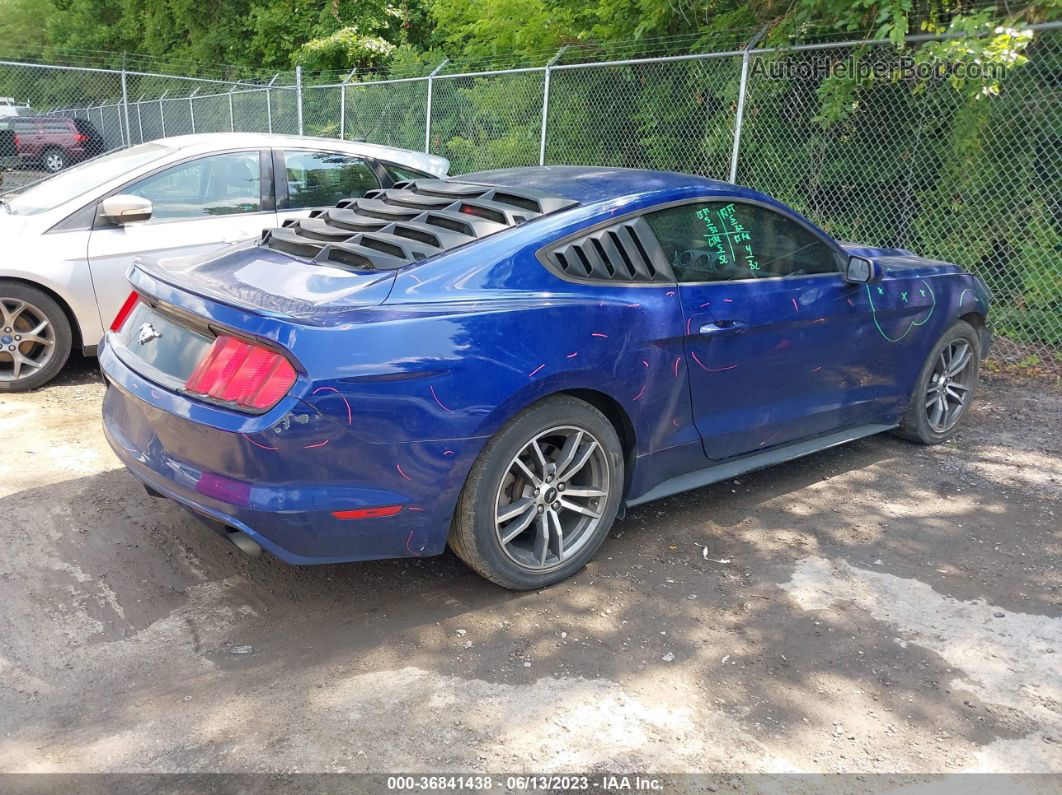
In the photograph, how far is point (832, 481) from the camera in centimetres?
514

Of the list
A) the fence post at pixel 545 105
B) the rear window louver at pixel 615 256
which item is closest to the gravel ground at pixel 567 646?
the rear window louver at pixel 615 256

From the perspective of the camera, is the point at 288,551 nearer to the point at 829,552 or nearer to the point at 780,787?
the point at 780,787

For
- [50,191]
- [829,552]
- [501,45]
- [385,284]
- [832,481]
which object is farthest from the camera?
[501,45]

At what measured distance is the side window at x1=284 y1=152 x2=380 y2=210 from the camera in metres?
7.02

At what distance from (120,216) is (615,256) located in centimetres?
397

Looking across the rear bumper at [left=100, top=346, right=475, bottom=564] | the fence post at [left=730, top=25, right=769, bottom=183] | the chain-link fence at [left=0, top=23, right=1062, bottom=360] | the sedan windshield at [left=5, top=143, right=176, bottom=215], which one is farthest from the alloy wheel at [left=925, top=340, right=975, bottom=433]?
the sedan windshield at [left=5, top=143, right=176, bottom=215]

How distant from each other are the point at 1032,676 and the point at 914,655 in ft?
1.28

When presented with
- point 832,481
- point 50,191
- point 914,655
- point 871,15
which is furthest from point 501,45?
point 914,655

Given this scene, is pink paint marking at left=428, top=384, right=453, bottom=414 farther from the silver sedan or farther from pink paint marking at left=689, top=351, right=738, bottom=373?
the silver sedan

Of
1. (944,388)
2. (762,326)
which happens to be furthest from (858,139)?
(762,326)

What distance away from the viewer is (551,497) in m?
3.77

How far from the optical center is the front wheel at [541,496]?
3.53 meters

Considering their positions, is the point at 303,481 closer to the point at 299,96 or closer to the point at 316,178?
the point at 316,178

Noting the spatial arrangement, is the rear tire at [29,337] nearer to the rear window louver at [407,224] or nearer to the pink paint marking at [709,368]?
the rear window louver at [407,224]
